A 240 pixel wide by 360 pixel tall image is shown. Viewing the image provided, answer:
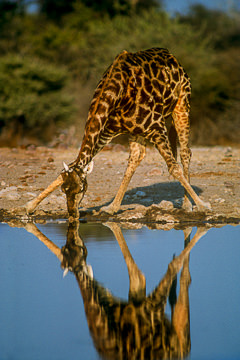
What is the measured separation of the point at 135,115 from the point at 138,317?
3.45 metres

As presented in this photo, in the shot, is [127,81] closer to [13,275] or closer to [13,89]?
[13,275]

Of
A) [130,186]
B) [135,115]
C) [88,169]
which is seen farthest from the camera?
[130,186]

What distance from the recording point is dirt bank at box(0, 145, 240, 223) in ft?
21.6

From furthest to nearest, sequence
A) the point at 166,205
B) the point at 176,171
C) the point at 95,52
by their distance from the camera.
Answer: the point at 95,52 → the point at 166,205 → the point at 176,171

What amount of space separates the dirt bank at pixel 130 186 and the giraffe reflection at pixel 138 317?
7.36ft

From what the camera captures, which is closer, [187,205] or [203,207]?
[203,207]

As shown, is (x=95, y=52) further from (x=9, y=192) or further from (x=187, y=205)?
(x=187, y=205)

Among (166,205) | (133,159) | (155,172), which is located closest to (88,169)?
(133,159)

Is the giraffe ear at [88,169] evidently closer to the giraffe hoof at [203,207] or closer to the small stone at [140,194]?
the giraffe hoof at [203,207]

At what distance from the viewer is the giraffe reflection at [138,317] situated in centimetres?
276

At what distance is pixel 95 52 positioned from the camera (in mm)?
23500

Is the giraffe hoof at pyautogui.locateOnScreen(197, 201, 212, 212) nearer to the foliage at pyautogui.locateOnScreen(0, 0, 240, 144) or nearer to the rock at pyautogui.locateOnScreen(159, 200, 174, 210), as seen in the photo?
the rock at pyautogui.locateOnScreen(159, 200, 174, 210)

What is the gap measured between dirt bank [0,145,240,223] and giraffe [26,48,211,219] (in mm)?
290

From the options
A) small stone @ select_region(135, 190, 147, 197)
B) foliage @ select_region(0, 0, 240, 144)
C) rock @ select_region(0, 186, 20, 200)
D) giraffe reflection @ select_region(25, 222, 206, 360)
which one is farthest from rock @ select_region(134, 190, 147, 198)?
foliage @ select_region(0, 0, 240, 144)
